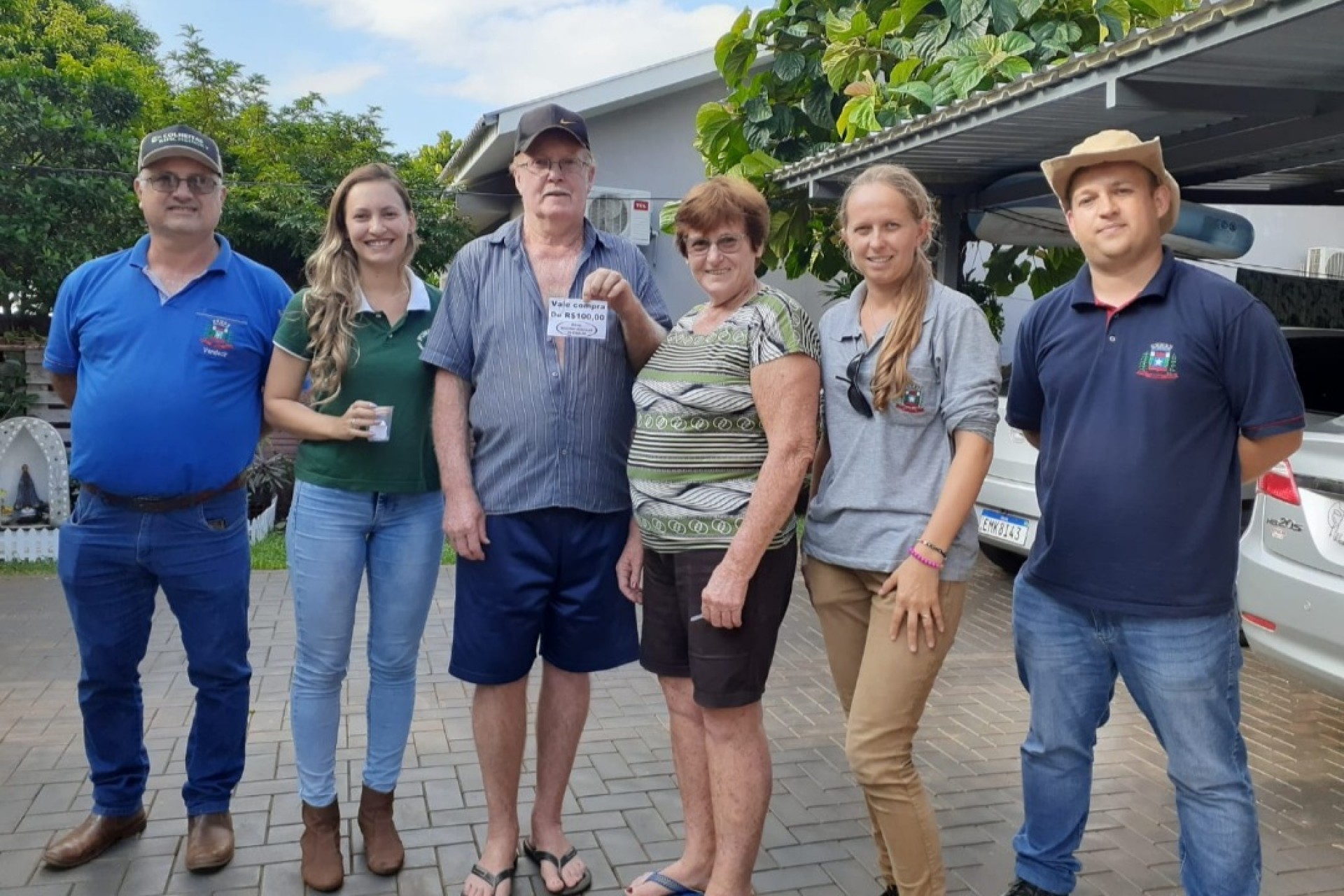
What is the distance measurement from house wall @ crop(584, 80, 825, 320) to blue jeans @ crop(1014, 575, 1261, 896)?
1041 cm

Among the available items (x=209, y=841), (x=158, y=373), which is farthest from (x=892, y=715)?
(x=158, y=373)

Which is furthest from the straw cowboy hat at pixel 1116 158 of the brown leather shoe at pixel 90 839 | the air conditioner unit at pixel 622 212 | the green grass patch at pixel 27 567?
the air conditioner unit at pixel 622 212

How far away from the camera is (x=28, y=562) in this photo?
25.8 ft

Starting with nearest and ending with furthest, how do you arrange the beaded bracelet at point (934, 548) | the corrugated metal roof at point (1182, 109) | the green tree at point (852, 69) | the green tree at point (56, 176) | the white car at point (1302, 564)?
the beaded bracelet at point (934, 548) < the white car at point (1302, 564) < the corrugated metal roof at point (1182, 109) < the green tree at point (852, 69) < the green tree at point (56, 176)

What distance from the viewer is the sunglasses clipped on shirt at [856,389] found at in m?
2.77

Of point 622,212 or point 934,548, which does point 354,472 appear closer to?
point 934,548

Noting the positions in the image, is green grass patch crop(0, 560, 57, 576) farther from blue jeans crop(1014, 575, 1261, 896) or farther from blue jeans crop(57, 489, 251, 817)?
blue jeans crop(1014, 575, 1261, 896)

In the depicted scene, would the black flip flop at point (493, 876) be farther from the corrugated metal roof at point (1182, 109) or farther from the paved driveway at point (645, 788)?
the corrugated metal roof at point (1182, 109)

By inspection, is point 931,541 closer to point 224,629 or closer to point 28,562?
point 224,629

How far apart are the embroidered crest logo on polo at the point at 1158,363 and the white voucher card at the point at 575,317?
137 cm

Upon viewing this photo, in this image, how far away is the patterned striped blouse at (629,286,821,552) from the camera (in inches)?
112

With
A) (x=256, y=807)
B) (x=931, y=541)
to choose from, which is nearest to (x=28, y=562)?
(x=256, y=807)

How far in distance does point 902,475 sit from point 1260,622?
86.7 inches

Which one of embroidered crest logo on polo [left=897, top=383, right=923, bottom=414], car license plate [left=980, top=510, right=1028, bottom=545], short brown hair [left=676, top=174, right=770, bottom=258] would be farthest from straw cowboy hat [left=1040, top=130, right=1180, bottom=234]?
car license plate [left=980, top=510, right=1028, bottom=545]
